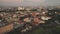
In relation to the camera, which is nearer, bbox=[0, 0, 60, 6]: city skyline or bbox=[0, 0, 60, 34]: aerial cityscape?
bbox=[0, 0, 60, 34]: aerial cityscape

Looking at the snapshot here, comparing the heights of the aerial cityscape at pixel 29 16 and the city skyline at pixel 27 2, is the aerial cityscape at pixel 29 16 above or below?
below

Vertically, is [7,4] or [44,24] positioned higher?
[7,4]

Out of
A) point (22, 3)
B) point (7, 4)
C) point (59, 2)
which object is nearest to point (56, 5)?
point (59, 2)

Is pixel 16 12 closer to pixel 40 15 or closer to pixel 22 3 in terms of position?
pixel 22 3

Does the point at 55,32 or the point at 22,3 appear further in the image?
the point at 22,3

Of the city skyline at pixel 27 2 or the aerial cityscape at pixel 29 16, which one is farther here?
the city skyline at pixel 27 2

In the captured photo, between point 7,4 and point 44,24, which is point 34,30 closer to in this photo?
point 44,24

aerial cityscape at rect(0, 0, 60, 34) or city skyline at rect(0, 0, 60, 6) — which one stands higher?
city skyline at rect(0, 0, 60, 6)

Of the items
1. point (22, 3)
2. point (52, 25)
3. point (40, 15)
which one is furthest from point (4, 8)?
point (52, 25)
